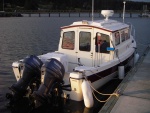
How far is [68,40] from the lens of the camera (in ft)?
43.3

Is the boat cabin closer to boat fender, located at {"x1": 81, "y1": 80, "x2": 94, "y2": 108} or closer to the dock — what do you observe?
the dock

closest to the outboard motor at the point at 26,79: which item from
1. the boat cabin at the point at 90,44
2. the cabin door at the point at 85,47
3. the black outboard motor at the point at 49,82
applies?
the black outboard motor at the point at 49,82

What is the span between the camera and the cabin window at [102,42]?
12.6 metres

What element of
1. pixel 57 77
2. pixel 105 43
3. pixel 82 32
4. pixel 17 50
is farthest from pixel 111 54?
pixel 17 50

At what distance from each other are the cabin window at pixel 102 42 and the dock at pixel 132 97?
1803mm

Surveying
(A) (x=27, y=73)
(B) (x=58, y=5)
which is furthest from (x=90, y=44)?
(B) (x=58, y=5)

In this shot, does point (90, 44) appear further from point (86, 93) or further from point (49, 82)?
point (49, 82)

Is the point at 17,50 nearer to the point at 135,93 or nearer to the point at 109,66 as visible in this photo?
the point at 109,66

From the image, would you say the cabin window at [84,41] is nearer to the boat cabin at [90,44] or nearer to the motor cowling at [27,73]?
the boat cabin at [90,44]

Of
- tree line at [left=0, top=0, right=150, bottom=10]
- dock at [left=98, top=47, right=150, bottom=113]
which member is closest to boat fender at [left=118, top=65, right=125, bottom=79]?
dock at [left=98, top=47, right=150, bottom=113]

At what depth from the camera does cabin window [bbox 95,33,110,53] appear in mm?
12570

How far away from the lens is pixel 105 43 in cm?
1273

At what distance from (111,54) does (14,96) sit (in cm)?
495

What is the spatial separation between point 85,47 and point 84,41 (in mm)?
295
